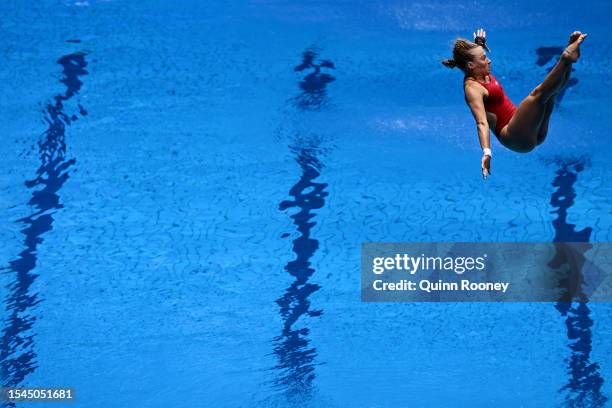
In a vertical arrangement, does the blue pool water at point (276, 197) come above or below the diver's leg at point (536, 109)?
above

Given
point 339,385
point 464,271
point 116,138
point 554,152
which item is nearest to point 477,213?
point 464,271

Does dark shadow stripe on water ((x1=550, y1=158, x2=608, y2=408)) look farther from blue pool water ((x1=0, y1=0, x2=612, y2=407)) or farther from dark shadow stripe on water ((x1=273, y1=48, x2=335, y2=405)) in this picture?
dark shadow stripe on water ((x1=273, y1=48, x2=335, y2=405))

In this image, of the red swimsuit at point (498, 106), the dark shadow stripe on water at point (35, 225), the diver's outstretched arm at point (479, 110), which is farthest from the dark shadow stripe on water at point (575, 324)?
the dark shadow stripe on water at point (35, 225)

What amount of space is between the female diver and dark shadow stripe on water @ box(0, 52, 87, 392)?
4.01 metres

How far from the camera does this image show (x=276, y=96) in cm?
723

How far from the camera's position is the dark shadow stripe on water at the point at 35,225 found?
18.5 ft

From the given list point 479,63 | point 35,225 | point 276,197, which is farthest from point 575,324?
point 35,225

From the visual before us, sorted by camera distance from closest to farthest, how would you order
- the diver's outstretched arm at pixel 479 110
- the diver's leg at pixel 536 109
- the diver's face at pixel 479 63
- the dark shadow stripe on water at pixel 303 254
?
1. the diver's leg at pixel 536 109
2. the diver's outstretched arm at pixel 479 110
3. the diver's face at pixel 479 63
4. the dark shadow stripe on water at pixel 303 254

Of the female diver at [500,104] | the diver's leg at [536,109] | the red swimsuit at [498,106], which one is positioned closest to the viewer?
the diver's leg at [536,109]

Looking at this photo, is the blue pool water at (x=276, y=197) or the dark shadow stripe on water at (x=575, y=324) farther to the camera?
the blue pool water at (x=276, y=197)

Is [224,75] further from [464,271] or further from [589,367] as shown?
[589,367]

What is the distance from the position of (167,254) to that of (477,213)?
8.90 feet

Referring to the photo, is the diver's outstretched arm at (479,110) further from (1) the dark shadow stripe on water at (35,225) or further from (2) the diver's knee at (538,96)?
(1) the dark shadow stripe on water at (35,225)

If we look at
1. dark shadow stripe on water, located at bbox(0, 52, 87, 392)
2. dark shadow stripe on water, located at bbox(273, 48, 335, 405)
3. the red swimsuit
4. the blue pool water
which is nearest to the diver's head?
the red swimsuit
